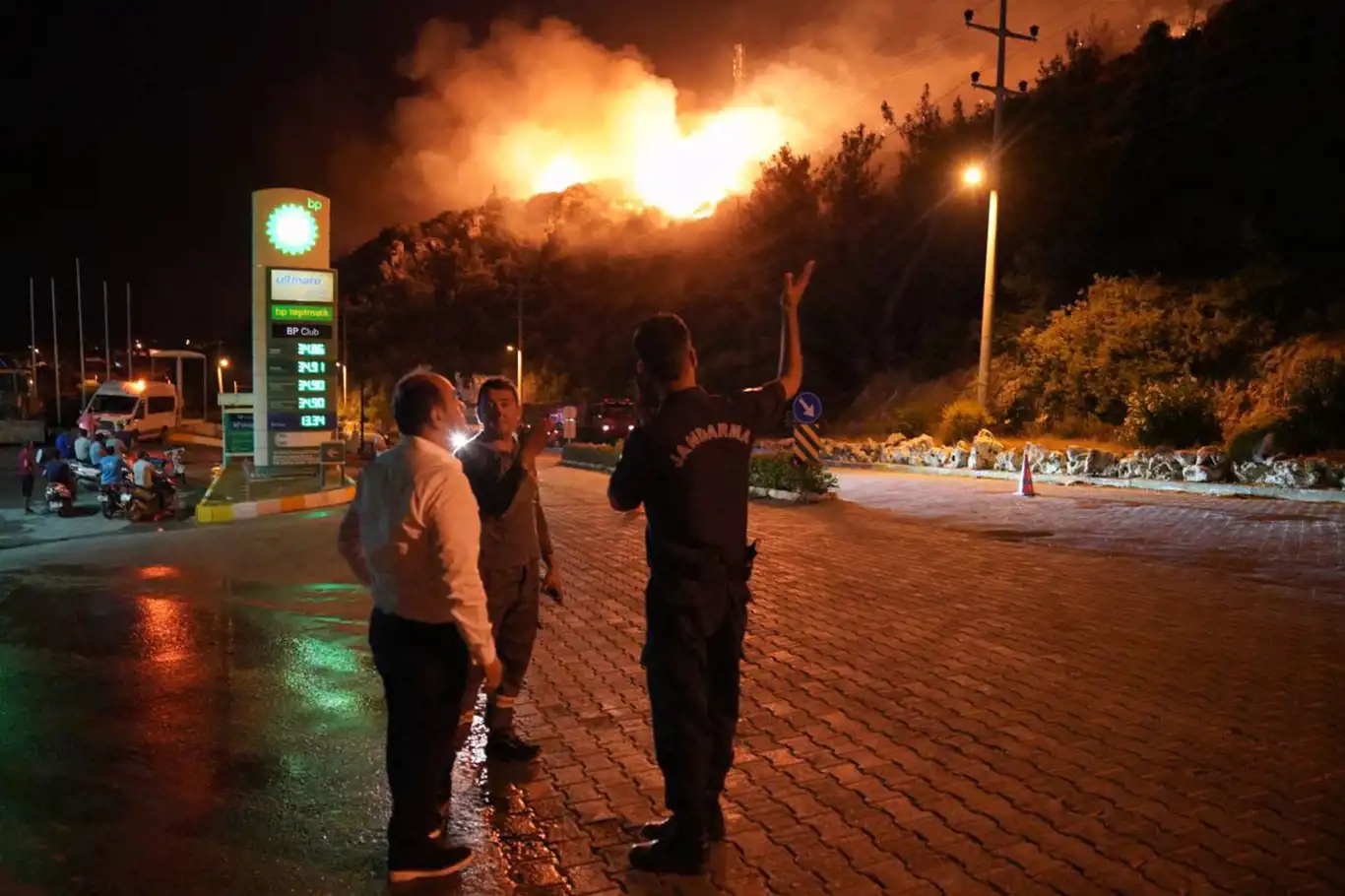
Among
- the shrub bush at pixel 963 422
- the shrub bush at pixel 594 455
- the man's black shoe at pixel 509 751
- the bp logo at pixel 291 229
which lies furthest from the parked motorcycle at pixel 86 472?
the shrub bush at pixel 963 422

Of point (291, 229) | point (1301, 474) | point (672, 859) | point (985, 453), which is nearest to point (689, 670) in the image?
point (672, 859)

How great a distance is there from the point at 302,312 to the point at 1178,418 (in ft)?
62.2

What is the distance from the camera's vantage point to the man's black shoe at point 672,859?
3574 millimetres

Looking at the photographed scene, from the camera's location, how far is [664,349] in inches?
142

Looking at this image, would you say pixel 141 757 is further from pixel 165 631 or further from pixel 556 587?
pixel 165 631

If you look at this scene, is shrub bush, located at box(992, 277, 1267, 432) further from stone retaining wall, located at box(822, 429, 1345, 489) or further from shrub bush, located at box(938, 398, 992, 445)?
stone retaining wall, located at box(822, 429, 1345, 489)

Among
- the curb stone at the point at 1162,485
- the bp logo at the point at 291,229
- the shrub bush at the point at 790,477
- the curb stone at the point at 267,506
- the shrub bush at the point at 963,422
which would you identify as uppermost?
the bp logo at the point at 291,229

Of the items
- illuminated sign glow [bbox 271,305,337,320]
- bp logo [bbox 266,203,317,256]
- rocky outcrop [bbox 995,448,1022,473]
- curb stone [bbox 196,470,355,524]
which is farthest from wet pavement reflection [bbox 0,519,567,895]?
rocky outcrop [bbox 995,448,1022,473]

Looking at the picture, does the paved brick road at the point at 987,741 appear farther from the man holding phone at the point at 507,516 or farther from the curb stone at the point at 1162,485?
the curb stone at the point at 1162,485

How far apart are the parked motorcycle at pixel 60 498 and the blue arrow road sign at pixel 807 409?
39.7ft

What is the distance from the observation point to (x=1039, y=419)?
957 inches

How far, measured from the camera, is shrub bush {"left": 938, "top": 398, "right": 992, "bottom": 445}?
79.9 ft

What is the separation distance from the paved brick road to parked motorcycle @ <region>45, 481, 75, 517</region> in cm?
1058

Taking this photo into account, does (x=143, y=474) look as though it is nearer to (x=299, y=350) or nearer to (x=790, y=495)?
(x=299, y=350)
